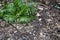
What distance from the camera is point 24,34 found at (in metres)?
3.70

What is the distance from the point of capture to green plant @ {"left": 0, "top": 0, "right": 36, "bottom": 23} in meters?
3.98

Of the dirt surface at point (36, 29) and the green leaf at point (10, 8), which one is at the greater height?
the green leaf at point (10, 8)

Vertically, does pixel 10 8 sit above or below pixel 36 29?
above

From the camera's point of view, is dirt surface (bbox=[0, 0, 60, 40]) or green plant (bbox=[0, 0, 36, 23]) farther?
green plant (bbox=[0, 0, 36, 23])

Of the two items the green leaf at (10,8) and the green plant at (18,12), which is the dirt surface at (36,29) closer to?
the green plant at (18,12)

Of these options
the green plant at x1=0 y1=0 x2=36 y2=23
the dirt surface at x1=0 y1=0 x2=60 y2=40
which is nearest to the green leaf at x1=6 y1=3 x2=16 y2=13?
the green plant at x1=0 y1=0 x2=36 y2=23

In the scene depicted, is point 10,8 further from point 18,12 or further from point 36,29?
point 36,29

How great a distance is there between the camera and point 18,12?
13.3 feet

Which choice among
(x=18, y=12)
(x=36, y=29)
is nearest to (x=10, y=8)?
(x=18, y=12)

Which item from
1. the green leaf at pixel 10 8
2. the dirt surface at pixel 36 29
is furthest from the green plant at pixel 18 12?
the dirt surface at pixel 36 29

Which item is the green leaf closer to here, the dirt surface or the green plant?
the green plant

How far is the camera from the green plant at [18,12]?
3.98 m

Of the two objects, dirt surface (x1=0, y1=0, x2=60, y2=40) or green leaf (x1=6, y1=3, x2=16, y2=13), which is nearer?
dirt surface (x1=0, y1=0, x2=60, y2=40)

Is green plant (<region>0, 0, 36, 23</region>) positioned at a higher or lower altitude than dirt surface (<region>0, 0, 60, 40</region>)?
higher
